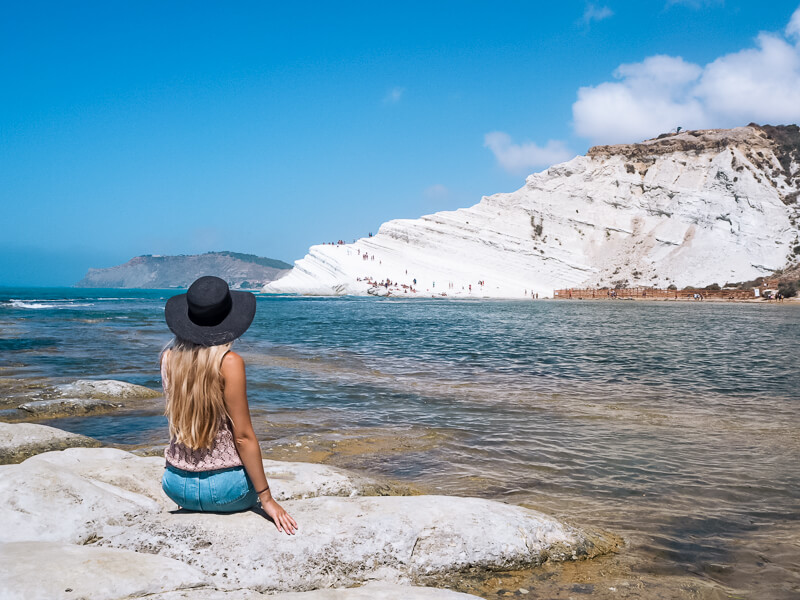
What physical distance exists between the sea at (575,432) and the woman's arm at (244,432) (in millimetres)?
1243

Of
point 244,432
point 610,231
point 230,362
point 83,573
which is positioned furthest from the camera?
point 610,231

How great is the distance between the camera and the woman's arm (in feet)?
10.7

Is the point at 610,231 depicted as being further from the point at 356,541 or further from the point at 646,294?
the point at 356,541

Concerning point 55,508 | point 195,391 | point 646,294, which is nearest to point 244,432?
point 195,391

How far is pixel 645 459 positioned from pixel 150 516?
578 centimetres

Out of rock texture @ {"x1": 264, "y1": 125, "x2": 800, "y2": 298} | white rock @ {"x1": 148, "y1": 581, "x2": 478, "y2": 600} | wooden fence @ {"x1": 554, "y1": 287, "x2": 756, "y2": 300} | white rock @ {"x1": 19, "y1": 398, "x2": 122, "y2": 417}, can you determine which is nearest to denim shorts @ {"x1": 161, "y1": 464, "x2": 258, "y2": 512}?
white rock @ {"x1": 148, "y1": 581, "x2": 478, "y2": 600}

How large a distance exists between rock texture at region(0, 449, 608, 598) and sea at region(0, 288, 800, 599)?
0.23 metres

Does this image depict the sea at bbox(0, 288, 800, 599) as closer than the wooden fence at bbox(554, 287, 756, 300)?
Yes

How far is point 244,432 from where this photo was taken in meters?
3.38

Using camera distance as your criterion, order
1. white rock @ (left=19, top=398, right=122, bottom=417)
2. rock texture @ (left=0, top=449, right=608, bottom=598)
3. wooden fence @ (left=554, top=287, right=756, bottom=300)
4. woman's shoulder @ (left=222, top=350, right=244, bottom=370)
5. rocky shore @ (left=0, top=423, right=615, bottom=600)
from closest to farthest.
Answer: rocky shore @ (left=0, top=423, right=615, bottom=600) < rock texture @ (left=0, top=449, right=608, bottom=598) < woman's shoulder @ (left=222, top=350, right=244, bottom=370) < white rock @ (left=19, top=398, right=122, bottom=417) < wooden fence @ (left=554, top=287, right=756, bottom=300)

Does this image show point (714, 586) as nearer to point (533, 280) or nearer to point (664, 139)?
point (533, 280)

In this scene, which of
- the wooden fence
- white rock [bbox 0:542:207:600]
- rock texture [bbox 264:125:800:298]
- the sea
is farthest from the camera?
rock texture [bbox 264:125:800:298]

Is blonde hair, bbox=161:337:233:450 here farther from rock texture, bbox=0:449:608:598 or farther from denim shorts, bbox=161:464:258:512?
rock texture, bbox=0:449:608:598

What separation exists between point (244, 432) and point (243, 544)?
0.63 meters
